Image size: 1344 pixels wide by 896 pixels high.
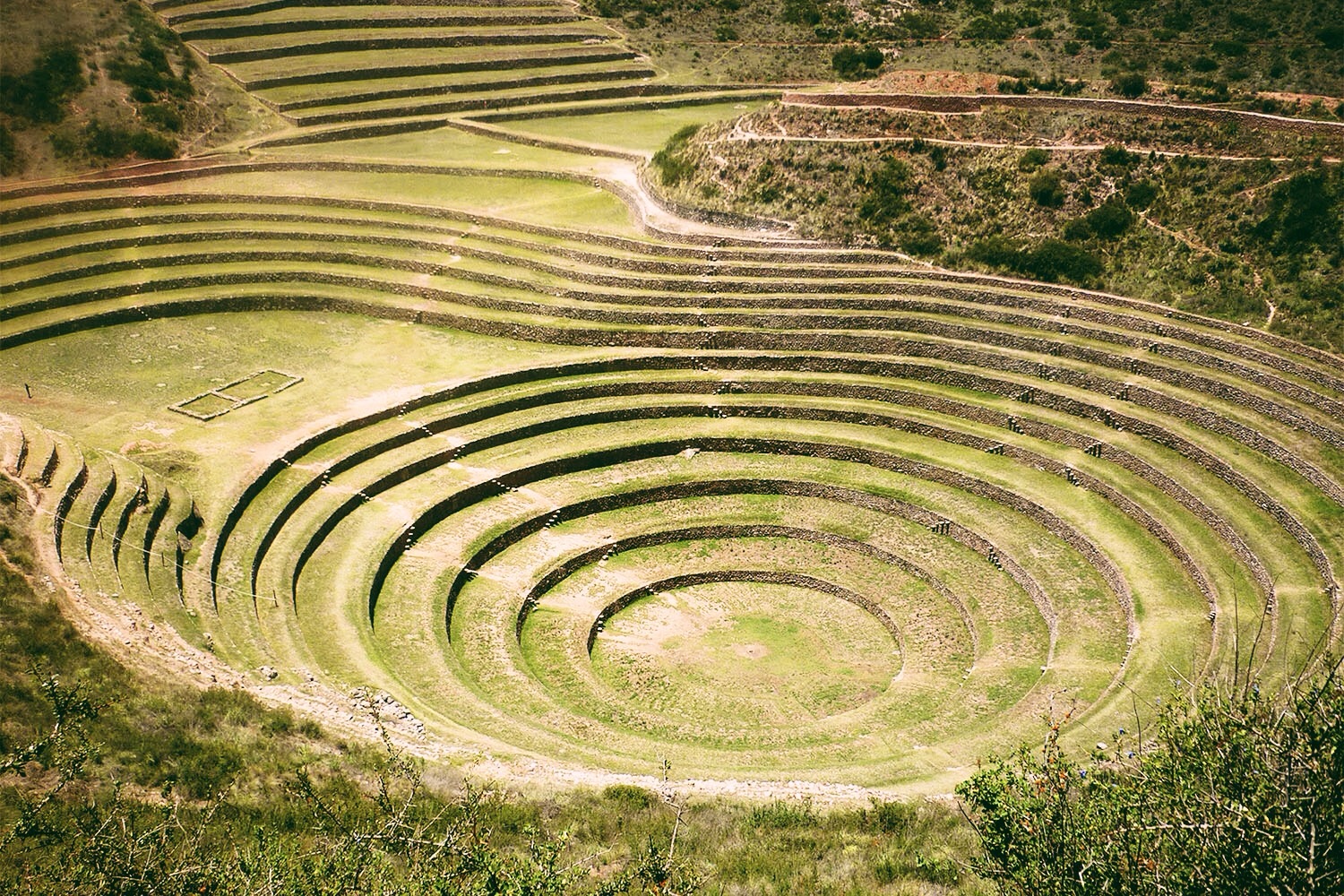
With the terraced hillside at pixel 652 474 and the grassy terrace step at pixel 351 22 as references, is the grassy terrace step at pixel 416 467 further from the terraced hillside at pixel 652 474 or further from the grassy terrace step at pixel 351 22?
the grassy terrace step at pixel 351 22

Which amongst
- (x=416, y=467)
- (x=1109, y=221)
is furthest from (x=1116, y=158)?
(x=416, y=467)

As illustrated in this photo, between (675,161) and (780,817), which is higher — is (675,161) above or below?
above

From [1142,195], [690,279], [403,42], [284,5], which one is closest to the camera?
[1142,195]

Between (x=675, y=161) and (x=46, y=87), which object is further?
(x=46, y=87)

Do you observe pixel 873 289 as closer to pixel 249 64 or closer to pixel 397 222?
pixel 397 222

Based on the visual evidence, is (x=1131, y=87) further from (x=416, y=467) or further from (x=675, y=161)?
(x=416, y=467)

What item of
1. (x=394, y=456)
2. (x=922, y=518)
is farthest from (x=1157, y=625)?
(x=394, y=456)

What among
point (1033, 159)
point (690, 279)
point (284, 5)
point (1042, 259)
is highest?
point (284, 5)
